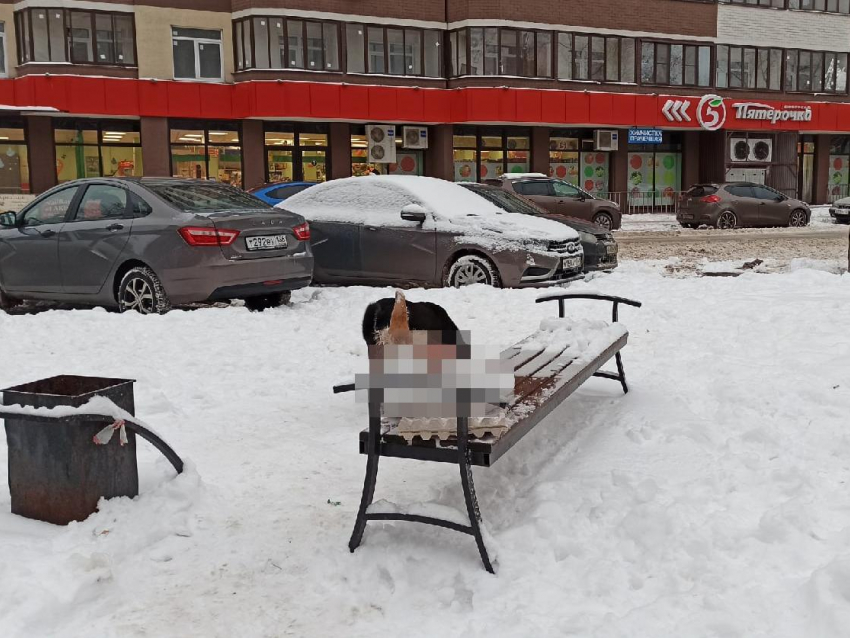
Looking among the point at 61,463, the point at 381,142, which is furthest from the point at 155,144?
the point at 61,463

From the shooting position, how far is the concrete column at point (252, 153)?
31.5 meters

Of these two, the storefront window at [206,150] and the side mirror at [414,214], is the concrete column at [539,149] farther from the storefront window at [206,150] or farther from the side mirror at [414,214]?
the side mirror at [414,214]

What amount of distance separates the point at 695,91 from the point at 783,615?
Result: 1431 inches

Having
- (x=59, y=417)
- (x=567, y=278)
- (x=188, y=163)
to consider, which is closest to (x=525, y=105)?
(x=188, y=163)

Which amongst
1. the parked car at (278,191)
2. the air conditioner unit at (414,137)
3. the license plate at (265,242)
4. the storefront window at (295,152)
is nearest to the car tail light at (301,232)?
the license plate at (265,242)

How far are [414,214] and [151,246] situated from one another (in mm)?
3189

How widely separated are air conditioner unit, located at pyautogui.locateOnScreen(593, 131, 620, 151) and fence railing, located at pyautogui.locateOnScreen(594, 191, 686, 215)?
1877 millimetres

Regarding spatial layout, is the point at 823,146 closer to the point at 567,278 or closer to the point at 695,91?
the point at 695,91

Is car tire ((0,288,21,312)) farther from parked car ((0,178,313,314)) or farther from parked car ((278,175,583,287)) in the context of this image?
parked car ((278,175,583,287))

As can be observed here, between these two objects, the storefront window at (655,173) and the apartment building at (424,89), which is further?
the storefront window at (655,173)

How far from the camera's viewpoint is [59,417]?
12.8 feet

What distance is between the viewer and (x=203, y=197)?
9.69 m

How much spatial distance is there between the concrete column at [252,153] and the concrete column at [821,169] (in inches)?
980

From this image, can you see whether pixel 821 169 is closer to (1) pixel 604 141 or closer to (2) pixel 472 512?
(1) pixel 604 141
